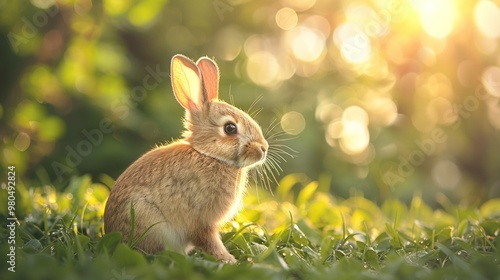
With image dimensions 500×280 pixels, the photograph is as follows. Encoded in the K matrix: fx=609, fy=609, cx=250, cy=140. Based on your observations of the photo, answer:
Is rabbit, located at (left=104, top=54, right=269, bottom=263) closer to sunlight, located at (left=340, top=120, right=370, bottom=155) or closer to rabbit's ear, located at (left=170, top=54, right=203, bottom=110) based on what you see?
rabbit's ear, located at (left=170, top=54, right=203, bottom=110)

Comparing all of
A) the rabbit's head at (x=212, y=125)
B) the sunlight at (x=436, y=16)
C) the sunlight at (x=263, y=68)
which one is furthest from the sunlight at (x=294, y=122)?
the rabbit's head at (x=212, y=125)

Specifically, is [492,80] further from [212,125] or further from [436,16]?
[212,125]

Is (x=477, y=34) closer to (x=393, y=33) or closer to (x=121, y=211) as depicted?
(x=393, y=33)

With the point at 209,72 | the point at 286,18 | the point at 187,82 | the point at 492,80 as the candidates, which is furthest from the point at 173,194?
the point at 492,80

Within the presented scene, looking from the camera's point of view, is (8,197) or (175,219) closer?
(175,219)

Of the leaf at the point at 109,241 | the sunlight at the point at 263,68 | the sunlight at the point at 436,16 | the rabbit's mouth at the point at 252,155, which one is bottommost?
the leaf at the point at 109,241

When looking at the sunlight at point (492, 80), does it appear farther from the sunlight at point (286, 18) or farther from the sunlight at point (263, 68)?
the sunlight at point (263, 68)

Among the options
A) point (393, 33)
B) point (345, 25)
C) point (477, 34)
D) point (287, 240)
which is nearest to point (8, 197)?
point (287, 240)
